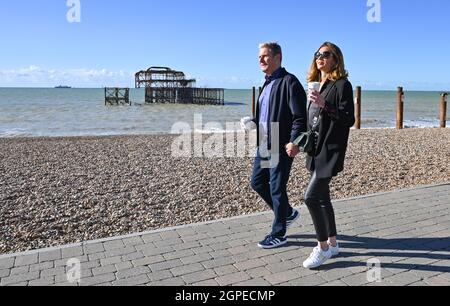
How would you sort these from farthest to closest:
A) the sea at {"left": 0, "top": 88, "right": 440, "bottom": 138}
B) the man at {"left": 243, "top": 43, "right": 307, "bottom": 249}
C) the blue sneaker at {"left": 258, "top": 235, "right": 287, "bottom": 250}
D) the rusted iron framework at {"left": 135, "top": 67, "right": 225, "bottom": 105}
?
the rusted iron framework at {"left": 135, "top": 67, "right": 225, "bottom": 105}, the sea at {"left": 0, "top": 88, "right": 440, "bottom": 138}, the blue sneaker at {"left": 258, "top": 235, "right": 287, "bottom": 250}, the man at {"left": 243, "top": 43, "right": 307, "bottom": 249}

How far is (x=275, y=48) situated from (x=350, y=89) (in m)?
0.83

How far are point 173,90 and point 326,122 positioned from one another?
5552 centimetres

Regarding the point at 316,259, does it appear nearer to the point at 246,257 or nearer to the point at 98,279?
the point at 246,257

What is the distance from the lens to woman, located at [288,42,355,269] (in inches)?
134

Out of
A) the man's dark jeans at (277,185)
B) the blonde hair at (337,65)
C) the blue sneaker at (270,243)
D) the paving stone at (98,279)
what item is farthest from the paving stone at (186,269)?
the blonde hair at (337,65)

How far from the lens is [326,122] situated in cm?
349

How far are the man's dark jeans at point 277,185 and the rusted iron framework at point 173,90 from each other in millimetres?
52821

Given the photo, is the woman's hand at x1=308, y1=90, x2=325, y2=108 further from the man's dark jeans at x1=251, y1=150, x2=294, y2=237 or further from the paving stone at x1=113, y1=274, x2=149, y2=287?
the paving stone at x1=113, y1=274, x2=149, y2=287

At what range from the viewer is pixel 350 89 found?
135 inches

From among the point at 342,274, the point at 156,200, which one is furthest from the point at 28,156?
the point at 342,274

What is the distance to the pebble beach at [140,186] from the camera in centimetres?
539

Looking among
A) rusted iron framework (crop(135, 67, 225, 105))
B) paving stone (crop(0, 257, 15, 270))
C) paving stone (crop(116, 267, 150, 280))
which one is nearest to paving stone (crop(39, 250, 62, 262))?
paving stone (crop(0, 257, 15, 270))

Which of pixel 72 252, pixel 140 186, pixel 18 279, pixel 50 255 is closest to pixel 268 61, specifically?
pixel 72 252

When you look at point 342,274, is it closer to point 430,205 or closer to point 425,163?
point 430,205
